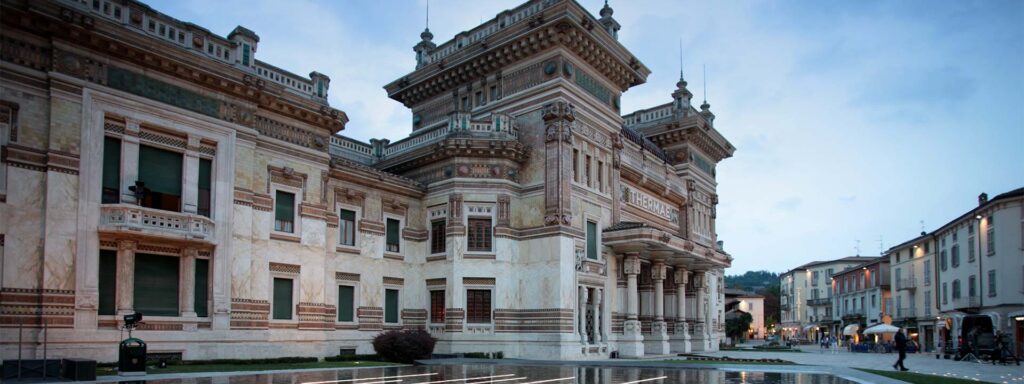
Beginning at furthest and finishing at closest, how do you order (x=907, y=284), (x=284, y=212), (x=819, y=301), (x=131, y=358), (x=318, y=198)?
(x=819, y=301)
(x=907, y=284)
(x=318, y=198)
(x=284, y=212)
(x=131, y=358)

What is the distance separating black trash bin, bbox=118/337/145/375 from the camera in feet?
69.7

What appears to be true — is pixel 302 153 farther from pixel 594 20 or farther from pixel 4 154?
pixel 594 20

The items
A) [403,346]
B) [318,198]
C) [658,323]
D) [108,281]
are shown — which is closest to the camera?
[108,281]

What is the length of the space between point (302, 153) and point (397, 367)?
10.1m

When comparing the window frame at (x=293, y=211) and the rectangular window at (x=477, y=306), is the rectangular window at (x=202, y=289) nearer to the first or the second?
the window frame at (x=293, y=211)

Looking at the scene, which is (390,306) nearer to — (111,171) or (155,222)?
(155,222)

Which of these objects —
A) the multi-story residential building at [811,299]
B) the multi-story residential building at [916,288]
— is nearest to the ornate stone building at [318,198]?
the multi-story residential building at [916,288]

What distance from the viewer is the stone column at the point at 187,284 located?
87.0 feet

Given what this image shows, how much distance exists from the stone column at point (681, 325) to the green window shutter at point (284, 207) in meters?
25.6

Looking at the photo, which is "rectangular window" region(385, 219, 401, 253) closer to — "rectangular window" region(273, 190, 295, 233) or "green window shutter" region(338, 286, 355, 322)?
"green window shutter" region(338, 286, 355, 322)

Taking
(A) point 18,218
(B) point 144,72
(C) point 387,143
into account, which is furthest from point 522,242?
(A) point 18,218

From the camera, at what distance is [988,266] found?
51.8 meters

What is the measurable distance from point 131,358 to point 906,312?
A: 73104mm

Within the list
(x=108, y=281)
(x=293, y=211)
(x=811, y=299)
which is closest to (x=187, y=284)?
(x=108, y=281)
